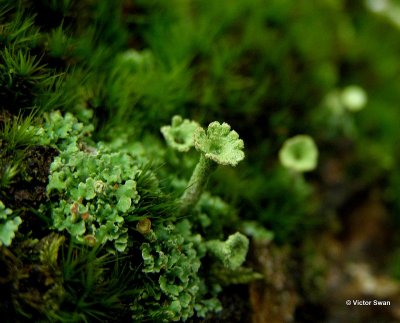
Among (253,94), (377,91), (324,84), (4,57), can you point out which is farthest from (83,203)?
(377,91)

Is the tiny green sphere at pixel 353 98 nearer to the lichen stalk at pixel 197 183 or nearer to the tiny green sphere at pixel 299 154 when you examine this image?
the tiny green sphere at pixel 299 154

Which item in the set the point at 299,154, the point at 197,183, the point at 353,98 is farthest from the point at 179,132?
the point at 353,98

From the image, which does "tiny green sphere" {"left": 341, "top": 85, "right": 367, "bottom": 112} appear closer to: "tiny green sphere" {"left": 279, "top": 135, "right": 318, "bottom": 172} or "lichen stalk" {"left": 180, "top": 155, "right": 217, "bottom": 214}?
"tiny green sphere" {"left": 279, "top": 135, "right": 318, "bottom": 172}

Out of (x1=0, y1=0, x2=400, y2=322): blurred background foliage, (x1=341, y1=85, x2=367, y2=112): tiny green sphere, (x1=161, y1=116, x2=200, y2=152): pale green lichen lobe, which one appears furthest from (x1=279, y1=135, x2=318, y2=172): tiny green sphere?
(x1=161, y1=116, x2=200, y2=152): pale green lichen lobe

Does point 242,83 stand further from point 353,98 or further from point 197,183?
point 197,183

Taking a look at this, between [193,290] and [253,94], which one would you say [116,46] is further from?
[193,290]

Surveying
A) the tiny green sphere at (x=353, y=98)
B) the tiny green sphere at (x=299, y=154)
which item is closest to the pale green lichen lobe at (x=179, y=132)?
the tiny green sphere at (x=299, y=154)
